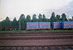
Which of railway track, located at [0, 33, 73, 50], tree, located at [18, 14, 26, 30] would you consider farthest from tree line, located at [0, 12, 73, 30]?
railway track, located at [0, 33, 73, 50]

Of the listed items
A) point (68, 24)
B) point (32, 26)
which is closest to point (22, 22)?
point (32, 26)

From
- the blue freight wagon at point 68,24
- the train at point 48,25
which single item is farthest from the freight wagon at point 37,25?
the blue freight wagon at point 68,24

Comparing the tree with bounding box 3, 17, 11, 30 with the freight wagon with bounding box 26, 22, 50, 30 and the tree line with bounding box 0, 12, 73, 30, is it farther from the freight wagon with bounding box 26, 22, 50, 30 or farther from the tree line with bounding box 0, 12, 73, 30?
the freight wagon with bounding box 26, 22, 50, 30

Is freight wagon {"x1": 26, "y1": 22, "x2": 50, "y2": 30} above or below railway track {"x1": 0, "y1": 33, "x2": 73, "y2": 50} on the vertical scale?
above

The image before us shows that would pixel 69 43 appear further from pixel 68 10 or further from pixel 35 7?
pixel 35 7

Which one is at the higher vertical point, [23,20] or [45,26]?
[23,20]

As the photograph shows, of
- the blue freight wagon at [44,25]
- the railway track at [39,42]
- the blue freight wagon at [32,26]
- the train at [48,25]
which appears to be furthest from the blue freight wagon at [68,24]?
the blue freight wagon at [32,26]

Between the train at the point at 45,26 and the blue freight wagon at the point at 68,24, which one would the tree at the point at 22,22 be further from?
the blue freight wagon at the point at 68,24

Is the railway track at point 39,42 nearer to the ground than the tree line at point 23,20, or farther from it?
nearer to the ground

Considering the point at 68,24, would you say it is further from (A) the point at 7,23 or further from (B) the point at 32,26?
(A) the point at 7,23

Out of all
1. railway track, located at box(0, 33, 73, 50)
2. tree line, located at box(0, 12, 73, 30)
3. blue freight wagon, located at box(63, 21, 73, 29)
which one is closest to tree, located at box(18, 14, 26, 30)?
tree line, located at box(0, 12, 73, 30)

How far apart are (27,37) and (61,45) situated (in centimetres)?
55

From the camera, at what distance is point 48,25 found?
2229 mm

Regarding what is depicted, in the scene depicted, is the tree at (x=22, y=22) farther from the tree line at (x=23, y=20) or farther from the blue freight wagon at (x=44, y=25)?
the blue freight wagon at (x=44, y=25)
